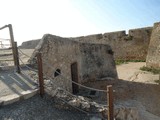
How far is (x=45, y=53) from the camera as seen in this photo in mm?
8789

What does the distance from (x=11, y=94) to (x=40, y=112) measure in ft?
3.31

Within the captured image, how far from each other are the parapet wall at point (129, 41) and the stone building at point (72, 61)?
6224 mm

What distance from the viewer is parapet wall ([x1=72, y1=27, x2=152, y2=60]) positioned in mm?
20859

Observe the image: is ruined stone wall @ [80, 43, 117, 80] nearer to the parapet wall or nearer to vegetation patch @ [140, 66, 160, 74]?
vegetation patch @ [140, 66, 160, 74]

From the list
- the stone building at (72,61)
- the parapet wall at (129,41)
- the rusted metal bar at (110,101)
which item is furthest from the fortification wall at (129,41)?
the rusted metal bar at (110,101)

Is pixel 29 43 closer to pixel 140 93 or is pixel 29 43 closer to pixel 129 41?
pixel 129 41

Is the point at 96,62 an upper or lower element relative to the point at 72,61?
lower

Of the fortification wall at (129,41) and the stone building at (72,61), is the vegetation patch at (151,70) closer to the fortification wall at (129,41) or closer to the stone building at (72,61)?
the stone building at (72,61)

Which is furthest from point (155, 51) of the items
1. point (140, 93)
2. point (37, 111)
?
point (37, 111)

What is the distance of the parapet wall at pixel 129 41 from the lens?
68.4ft

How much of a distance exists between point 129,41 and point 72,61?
11346 mm

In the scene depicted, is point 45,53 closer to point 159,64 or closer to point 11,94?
Result: point 11,94

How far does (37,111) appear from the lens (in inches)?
215

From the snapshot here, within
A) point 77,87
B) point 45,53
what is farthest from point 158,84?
point 45,53
